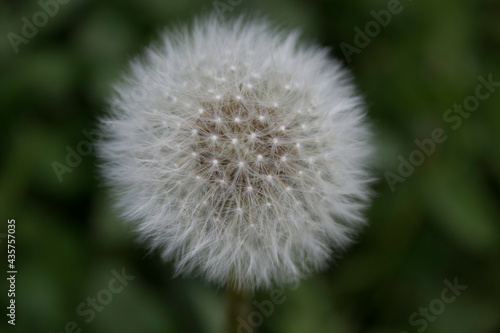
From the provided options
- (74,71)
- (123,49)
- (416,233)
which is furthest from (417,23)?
(74,71)

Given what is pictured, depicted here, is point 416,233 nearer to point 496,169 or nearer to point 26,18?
point 496,169

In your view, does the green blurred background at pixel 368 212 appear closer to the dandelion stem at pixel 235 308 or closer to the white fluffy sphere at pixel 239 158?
the dandelion stem at pixel 235 308

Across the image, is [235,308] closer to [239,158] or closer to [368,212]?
[239,158]

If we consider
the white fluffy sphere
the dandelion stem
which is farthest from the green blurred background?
the white fluffy sphere

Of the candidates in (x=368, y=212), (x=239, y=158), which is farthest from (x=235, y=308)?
(x=368, y=212)

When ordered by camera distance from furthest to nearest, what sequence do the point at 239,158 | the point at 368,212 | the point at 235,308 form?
1. the point at 368,212
2. the point at 235,308
3. the point at 239,158

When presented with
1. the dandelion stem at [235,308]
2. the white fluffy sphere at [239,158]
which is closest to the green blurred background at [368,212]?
the dandelion stem at [235,308]
